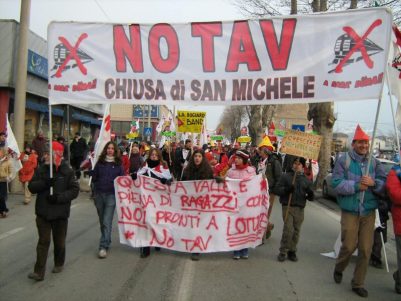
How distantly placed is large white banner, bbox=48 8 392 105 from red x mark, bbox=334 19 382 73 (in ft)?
0.04

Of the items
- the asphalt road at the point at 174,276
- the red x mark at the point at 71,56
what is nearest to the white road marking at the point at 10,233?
the asphalt road at the point at 174,276

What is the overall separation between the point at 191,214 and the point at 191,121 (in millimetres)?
12845

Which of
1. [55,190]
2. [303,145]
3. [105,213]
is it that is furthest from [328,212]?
[55,190]

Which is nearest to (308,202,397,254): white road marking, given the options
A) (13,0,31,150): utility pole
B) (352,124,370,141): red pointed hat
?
(352,124,370,141): red pointed hat

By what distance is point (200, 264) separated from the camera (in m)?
6.39

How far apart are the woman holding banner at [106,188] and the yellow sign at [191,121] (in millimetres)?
12237

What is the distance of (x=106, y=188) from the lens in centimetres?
680

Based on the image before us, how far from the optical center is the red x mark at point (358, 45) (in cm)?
548

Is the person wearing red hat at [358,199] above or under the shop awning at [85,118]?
under

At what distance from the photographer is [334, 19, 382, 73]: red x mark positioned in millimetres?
5480

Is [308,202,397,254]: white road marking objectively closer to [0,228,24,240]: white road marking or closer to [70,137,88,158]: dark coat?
[0,228,24,240]: white road marking

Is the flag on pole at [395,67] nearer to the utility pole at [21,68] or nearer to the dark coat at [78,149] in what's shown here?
the utility pole at [21,68]

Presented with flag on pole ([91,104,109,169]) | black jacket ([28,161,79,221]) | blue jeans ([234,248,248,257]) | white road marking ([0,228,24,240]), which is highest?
flag on pole ([91,104,109,169])

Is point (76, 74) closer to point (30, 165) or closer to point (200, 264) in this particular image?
point (200, 264)
